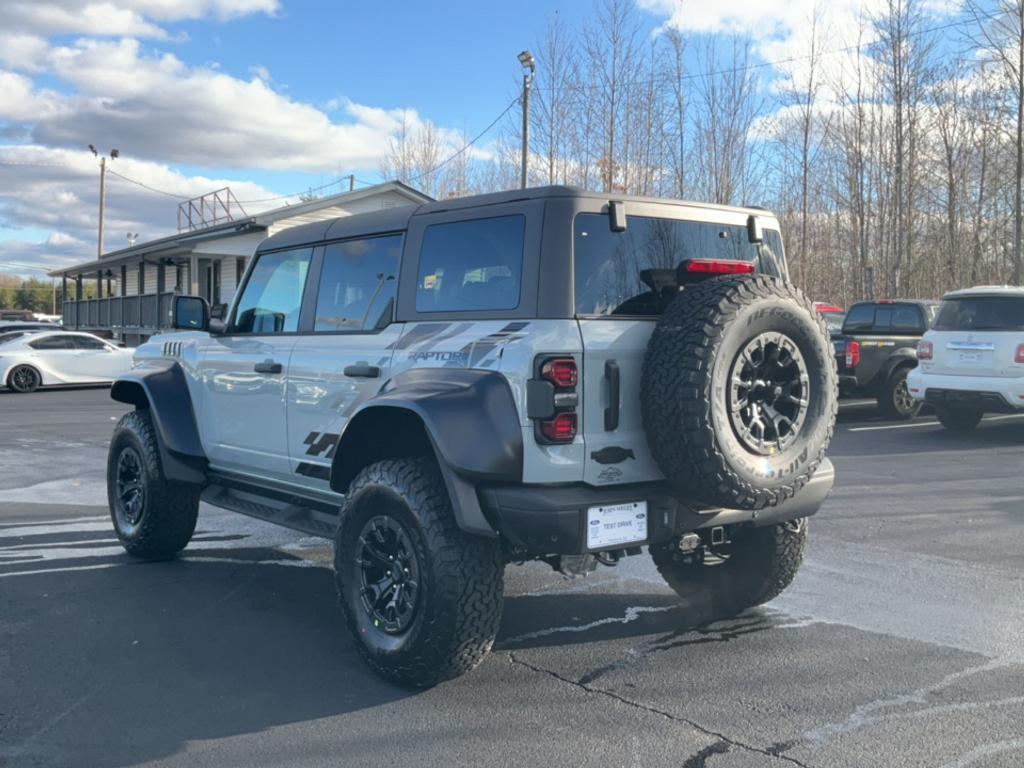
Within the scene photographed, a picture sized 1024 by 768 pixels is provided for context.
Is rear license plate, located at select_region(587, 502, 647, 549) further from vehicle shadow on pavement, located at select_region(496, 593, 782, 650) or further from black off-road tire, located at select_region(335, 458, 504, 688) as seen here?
vehicle shadow on pavement, located at select_region(496, 593, 782, 650)

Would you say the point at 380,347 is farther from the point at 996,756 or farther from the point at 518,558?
the point at 996,756

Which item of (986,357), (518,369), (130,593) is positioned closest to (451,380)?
(518,369)

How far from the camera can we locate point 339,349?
16.0 feet

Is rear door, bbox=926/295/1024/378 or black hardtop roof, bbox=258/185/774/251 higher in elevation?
black hardtop roof, bbox=258/185/774/251

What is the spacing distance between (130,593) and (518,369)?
313cm

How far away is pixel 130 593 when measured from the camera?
5.57 metres

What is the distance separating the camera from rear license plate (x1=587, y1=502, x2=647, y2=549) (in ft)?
12.5

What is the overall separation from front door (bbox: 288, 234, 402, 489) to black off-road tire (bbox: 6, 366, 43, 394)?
57.4 ft

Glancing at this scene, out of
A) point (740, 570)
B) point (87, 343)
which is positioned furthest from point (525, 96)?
point (740, 570)

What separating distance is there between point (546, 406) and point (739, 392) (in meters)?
0.82

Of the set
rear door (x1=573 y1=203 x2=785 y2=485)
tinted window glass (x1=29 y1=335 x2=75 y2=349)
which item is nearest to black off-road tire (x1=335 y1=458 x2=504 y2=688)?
rear door (x1=573 y1=203 x2=785 y2=485)

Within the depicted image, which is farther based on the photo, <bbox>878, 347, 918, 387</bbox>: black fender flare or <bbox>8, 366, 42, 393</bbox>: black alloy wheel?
<bbox>8, 366, 42, 393</bbox>: black alloy wheel

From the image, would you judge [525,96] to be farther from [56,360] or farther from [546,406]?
[546,406]

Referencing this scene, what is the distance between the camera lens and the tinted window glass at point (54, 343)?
2050cm
